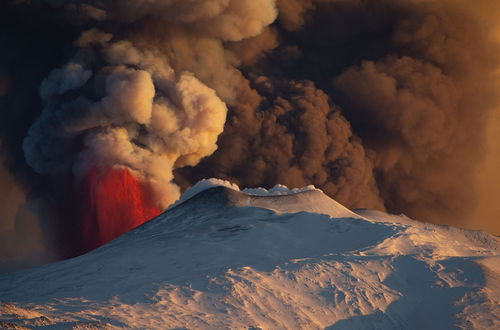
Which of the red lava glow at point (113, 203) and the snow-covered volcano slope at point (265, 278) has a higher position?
the red lava glow at point (113, 203)

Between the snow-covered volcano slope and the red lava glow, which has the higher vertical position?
the red lava glow

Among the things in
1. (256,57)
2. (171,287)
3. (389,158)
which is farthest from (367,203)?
(171,287)

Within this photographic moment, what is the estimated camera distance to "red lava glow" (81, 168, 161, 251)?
128ft

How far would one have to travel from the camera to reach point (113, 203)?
39.7 m

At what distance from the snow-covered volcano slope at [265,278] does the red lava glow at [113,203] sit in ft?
14.5

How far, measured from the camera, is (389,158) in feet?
167

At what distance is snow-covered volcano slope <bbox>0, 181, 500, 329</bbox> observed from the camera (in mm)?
24031

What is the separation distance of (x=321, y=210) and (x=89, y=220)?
1221cm

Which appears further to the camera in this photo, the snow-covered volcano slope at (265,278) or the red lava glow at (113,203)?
the red lava glow at (113,203)

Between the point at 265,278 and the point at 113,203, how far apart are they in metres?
14.9

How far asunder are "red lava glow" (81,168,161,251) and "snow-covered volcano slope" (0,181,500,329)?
4.41 meters

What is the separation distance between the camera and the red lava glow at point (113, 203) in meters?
39.2

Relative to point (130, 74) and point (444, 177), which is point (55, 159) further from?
point (444, 177)

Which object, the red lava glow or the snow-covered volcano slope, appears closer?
the snow-covered volcano slope
